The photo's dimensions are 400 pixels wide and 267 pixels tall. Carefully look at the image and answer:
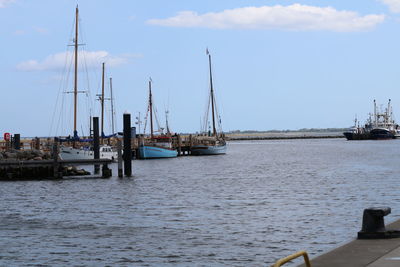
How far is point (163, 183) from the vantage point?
50906mm

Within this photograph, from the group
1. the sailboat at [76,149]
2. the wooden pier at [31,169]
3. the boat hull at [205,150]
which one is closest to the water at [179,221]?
the wooden pier at [31,169]

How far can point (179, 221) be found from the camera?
27.5 m

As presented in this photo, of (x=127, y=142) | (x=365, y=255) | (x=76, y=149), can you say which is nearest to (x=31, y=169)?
(x=127, y=142)

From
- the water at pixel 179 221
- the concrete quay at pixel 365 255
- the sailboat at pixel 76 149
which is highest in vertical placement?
the sailboat at pixel 76 149

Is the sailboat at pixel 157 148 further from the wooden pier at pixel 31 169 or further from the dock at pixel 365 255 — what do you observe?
the dock at pixel 365 255

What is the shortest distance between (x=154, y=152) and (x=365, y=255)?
267 feet

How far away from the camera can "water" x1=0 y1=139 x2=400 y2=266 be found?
20.0 metres

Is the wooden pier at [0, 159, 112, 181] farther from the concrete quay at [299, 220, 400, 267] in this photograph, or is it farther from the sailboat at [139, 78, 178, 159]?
the sailboat at [139, 78, 178, 159]

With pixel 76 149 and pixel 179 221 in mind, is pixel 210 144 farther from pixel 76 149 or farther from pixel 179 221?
pixel 179 221

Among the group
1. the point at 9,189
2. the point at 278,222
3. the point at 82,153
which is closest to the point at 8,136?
the point at 82,153

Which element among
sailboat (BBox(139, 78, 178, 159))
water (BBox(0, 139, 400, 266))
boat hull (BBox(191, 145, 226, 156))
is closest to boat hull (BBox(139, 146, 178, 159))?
sailboat (BBox(139, 78, 178, 159))

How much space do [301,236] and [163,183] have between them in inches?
1132

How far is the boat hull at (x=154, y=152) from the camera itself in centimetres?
9350

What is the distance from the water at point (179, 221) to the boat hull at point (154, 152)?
145 feet
